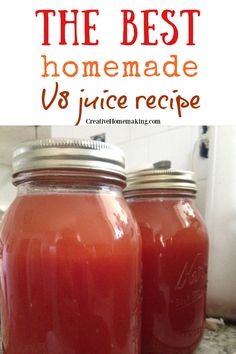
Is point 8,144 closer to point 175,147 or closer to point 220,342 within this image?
point 175,147

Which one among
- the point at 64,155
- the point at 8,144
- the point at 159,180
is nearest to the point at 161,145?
the point at 159,180

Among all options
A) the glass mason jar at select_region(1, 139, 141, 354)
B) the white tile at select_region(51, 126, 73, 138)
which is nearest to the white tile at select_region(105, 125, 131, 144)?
the white tile at select_region(51, 126, 73, 138)

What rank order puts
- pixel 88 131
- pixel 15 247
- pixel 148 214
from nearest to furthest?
pixel 15 247 < pixel 148 214 < pixel 88 131

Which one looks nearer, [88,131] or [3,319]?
[3,319]

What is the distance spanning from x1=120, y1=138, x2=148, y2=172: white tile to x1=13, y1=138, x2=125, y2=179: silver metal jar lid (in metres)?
0.38

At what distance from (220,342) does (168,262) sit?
0.47 ft

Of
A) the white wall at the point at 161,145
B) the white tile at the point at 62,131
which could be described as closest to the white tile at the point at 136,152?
the white wall at the point at 161,145

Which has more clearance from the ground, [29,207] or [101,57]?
[101,57]

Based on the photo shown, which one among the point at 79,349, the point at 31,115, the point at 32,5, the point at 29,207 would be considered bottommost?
the point at 79,349

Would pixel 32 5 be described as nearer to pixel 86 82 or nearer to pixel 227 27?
pixel 86 82

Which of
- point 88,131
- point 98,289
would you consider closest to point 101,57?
point 98,289

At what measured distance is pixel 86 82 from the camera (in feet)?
1.16

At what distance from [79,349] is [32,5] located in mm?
345

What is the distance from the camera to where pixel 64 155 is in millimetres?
232
